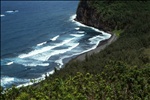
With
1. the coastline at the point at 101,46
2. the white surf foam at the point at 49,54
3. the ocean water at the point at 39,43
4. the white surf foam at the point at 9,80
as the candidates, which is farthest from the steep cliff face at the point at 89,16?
the white surf foam at the point at 9,80

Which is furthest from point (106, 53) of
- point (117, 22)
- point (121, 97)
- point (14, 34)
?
point (14, 34)

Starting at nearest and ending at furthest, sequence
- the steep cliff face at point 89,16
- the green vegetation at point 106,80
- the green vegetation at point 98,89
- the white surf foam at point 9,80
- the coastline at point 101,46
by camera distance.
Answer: the green vegetation at point 98,89 → the green vegetation at point 106,80 → the white surf foam at point 9,80 → the coastline at point 101,46 → the steep cliff face at point 89,16

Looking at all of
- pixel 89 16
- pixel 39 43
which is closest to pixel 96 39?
pixel 39 43

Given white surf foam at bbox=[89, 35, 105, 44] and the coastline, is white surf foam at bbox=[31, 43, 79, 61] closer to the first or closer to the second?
the coastline

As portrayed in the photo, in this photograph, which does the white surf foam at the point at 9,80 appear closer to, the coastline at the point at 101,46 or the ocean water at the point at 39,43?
the ocean water at the point at 39,43

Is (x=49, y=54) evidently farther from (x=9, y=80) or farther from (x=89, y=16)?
(x=89, y=16)

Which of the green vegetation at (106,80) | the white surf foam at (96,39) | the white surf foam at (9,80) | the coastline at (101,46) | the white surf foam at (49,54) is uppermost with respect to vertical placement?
the green vegetation at (106,80)
